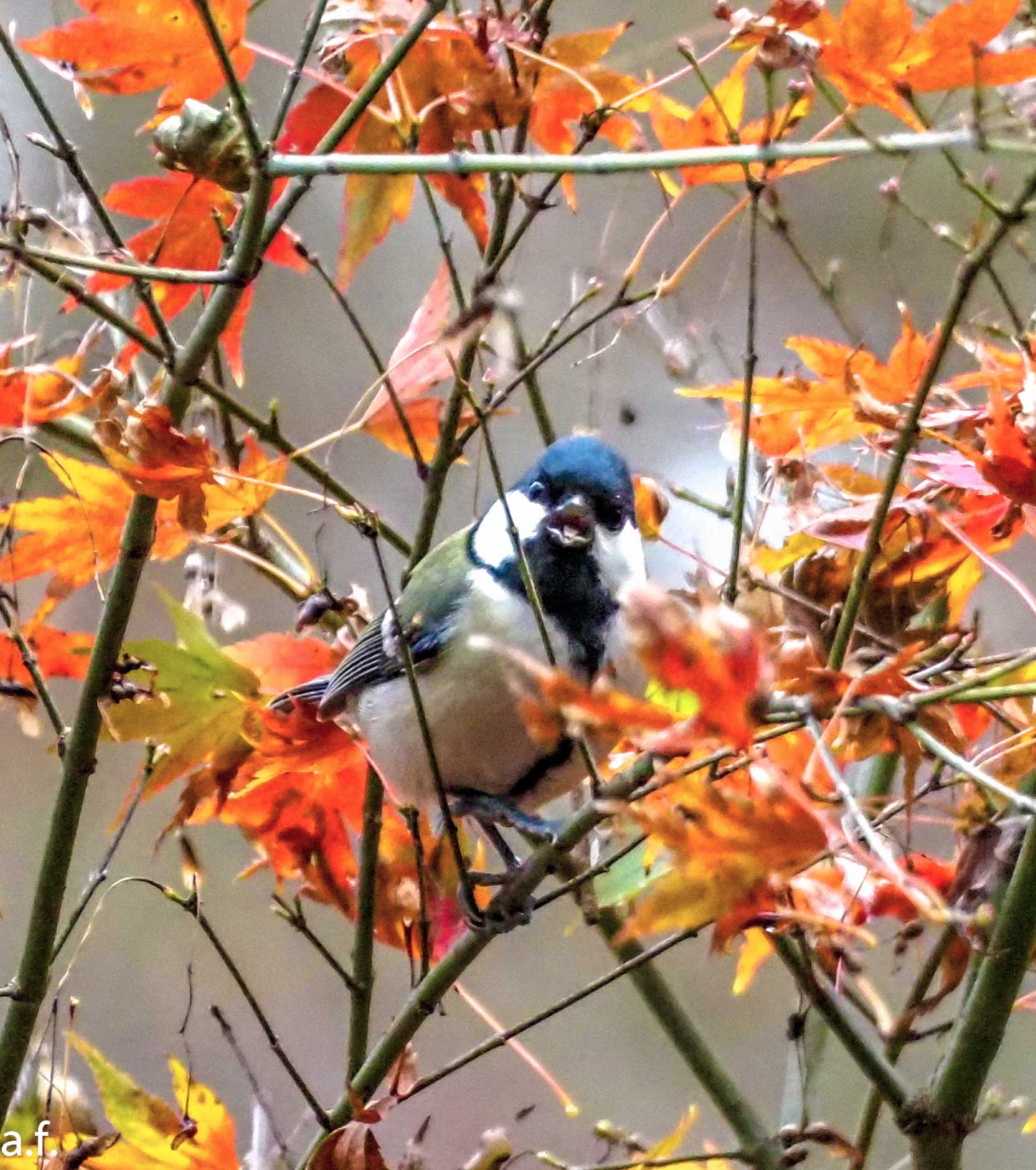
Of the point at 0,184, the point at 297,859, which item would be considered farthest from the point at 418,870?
the point at 0,184

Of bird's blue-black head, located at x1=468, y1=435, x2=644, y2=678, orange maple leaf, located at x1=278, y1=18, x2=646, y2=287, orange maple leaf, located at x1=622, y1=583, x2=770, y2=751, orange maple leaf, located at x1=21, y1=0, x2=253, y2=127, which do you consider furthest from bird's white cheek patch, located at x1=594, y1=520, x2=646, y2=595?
orange maple leaf, located at x1=622, y1=583, x2=770, y2=751

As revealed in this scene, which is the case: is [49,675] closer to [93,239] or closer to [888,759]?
[93,239]

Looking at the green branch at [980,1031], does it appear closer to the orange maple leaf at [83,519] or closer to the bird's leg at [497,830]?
the bird's leg at [497,830]

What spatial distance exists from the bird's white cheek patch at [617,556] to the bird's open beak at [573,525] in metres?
0.03

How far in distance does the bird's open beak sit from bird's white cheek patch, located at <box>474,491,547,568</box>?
0.03 metres

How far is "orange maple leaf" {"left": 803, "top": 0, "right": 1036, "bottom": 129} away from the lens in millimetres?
480

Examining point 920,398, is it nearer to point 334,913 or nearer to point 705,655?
point 705,655

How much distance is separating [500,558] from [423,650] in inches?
2.8

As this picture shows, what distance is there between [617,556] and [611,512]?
28 millimetres

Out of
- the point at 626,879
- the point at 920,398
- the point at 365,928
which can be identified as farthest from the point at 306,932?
the point at 920,398

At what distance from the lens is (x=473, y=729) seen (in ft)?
2.38

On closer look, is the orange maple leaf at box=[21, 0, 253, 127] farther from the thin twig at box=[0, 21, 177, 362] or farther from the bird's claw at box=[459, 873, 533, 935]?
the bird's claw at box=[459, 873, 533, 935]

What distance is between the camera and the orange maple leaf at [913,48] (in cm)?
48

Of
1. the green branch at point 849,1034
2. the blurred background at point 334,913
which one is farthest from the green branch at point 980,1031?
the blurred background at point 334,913
